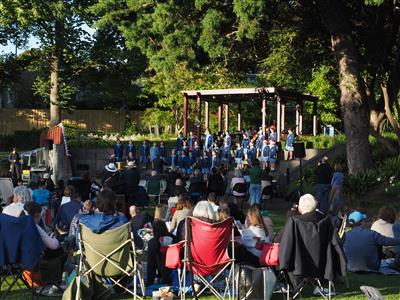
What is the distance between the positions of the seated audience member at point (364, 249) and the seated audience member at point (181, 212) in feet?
8.05

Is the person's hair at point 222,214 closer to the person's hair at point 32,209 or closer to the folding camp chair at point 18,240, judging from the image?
the folding camp chair at point 18,240

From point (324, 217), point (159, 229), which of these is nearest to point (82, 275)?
point (159, 229)

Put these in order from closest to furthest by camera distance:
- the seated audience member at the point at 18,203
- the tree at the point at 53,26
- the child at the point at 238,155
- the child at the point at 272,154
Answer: the seated audience member at the point at 18,203, the child at the point at 272,154, the child at the point at 238,155, the tree at the point at 53,26

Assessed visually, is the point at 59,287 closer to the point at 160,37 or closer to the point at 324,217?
the point at 324,217

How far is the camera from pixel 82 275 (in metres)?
8.34

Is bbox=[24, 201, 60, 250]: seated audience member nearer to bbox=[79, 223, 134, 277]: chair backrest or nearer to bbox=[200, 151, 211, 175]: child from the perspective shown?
bbox=[79, 223, 134, 277]: chair backrest

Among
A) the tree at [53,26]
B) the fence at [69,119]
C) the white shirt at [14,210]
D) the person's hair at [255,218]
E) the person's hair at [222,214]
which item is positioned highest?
the tree at [53,26]

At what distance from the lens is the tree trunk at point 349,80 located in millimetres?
22266

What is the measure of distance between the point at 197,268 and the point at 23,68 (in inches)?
1535

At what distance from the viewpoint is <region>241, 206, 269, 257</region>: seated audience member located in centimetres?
923

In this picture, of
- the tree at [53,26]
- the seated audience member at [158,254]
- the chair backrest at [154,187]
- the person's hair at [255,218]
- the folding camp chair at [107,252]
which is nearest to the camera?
the folding camp chair at [107,252]

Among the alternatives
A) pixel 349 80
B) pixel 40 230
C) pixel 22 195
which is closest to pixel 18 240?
pixel 40 230

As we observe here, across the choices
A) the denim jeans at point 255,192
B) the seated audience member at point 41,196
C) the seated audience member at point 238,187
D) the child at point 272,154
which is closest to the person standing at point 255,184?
the denim jeans at point 255,192

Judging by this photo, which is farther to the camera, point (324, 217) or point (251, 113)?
point (251, 113)
